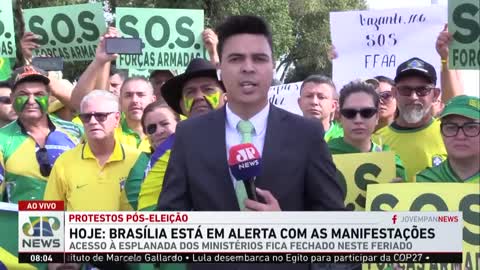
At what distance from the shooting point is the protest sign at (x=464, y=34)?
489 cm

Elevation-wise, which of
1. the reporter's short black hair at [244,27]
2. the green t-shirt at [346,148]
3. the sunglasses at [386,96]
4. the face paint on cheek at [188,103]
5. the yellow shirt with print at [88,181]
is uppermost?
the reporter's short black hair at [244,27]

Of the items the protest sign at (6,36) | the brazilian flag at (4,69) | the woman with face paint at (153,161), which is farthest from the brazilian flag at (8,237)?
the brazilian flag at (4,69)

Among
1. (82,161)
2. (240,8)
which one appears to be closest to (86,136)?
(82,161)

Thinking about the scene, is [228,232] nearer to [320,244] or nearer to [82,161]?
[320,244]

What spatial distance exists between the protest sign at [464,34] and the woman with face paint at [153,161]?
5.24 ft

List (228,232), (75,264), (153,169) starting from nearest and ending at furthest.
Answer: (228,232) → (75,264) → (153,169)

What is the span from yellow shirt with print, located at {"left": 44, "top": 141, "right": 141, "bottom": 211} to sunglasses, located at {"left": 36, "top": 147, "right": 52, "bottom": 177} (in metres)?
0.42

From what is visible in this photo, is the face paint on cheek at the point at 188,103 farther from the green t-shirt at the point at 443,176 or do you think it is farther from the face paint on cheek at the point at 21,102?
the face paint on cheek at the point at 21,102

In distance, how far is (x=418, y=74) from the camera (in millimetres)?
5750

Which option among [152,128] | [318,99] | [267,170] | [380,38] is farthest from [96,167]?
[380,38]

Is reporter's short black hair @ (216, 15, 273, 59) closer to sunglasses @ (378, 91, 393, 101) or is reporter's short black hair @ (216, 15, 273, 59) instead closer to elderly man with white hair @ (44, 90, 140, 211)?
elderly man with white hair @ (44, 90, 140, 211)

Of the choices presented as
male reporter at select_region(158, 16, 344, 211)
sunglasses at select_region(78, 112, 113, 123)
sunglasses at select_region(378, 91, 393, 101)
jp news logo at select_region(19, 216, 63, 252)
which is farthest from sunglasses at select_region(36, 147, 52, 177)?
sunglasses at select_region(378, 91, 393, 101)

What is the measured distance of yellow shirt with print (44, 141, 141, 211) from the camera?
5.59 m

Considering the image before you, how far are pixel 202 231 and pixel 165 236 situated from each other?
179 millimetres
